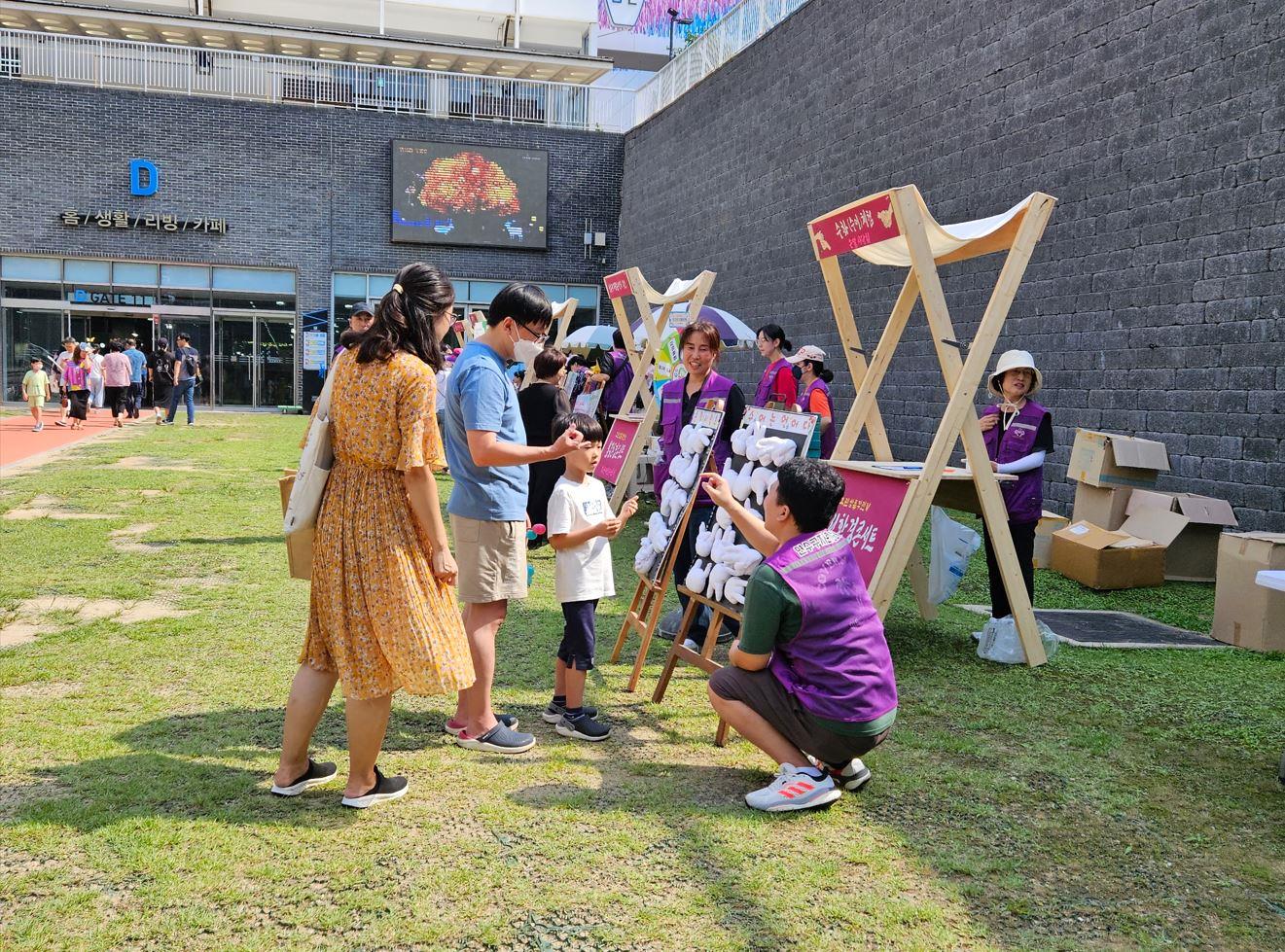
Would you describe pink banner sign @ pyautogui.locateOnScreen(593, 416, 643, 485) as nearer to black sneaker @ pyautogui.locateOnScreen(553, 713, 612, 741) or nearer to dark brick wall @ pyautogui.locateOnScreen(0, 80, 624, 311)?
black sneaker @ pyautogui.locateOnScreen(553, 713, 612, 741)

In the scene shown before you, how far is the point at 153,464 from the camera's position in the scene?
12805 mm

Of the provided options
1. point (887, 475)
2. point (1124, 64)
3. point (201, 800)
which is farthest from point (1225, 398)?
point (201, 800)

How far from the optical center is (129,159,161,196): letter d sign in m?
21.9

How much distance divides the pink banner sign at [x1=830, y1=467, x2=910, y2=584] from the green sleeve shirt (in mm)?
1629

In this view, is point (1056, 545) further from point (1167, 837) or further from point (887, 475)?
point (1167, 837)

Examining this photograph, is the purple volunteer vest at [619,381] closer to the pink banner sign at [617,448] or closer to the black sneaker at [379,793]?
the pink banner sign at [617,448]

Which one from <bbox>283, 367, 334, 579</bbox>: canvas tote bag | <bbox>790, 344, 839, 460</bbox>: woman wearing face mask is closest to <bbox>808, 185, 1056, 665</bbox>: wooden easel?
<bbox>790, 344, 839, 460</bbox>: woman wearing face mask

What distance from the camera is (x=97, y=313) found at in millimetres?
22594

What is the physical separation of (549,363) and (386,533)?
334 centimetres

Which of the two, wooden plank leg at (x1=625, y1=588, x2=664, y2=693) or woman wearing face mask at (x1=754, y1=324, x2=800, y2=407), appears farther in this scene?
woman wearing face mask at (x1=754, y1=324, x2=800, y2=407)

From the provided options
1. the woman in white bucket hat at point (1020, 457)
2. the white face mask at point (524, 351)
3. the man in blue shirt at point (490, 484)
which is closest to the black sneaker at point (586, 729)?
the man in blue shirt at point (490, 484)

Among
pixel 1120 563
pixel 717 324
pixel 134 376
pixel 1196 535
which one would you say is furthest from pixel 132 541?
pixel 134 376

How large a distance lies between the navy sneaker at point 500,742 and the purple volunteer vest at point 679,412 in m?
1.60

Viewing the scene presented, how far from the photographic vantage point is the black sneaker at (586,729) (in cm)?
403
